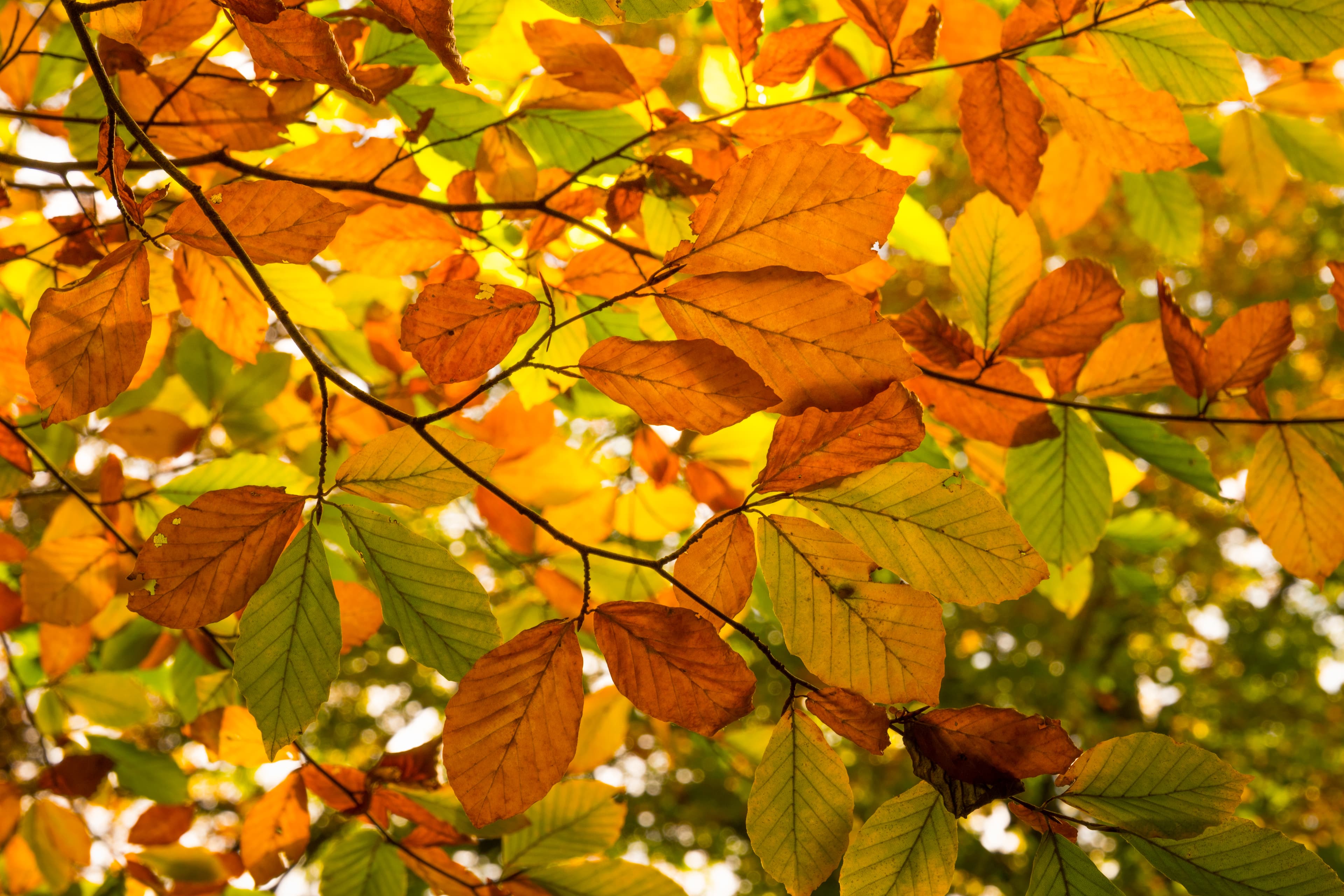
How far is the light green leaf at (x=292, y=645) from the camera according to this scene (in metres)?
0.51

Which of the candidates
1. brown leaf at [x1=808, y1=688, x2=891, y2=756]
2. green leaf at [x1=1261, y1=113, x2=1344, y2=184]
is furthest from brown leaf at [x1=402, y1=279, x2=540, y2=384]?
green leaf at [x1=1261, y1=113, x2=1344, y2=184]

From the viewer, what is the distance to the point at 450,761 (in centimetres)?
48

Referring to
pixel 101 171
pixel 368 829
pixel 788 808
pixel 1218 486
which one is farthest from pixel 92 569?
pixel 1218 486

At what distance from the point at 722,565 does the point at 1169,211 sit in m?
1.09

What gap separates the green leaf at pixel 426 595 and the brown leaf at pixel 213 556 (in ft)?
0.16

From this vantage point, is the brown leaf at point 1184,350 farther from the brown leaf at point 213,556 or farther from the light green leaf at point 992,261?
the brown leaf at point 213,556

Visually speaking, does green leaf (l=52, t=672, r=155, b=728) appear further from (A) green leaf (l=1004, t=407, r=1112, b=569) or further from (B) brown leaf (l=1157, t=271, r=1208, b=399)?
(B) brown leaf (l=1157, t=271, r=1208, b=399)

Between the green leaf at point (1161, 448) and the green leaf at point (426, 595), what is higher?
the green leaf at point (426, 595)

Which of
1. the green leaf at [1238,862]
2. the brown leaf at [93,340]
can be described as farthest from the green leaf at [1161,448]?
the brown leaf at [93,340]

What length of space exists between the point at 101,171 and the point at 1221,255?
794 cm

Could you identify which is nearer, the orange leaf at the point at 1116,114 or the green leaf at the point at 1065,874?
the green leaf at the point at 1065,874

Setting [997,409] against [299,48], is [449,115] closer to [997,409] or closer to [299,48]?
[299,48]

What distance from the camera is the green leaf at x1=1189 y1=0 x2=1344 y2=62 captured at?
23.7 inches

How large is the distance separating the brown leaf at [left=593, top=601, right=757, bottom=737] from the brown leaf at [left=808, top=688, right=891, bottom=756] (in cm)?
5
